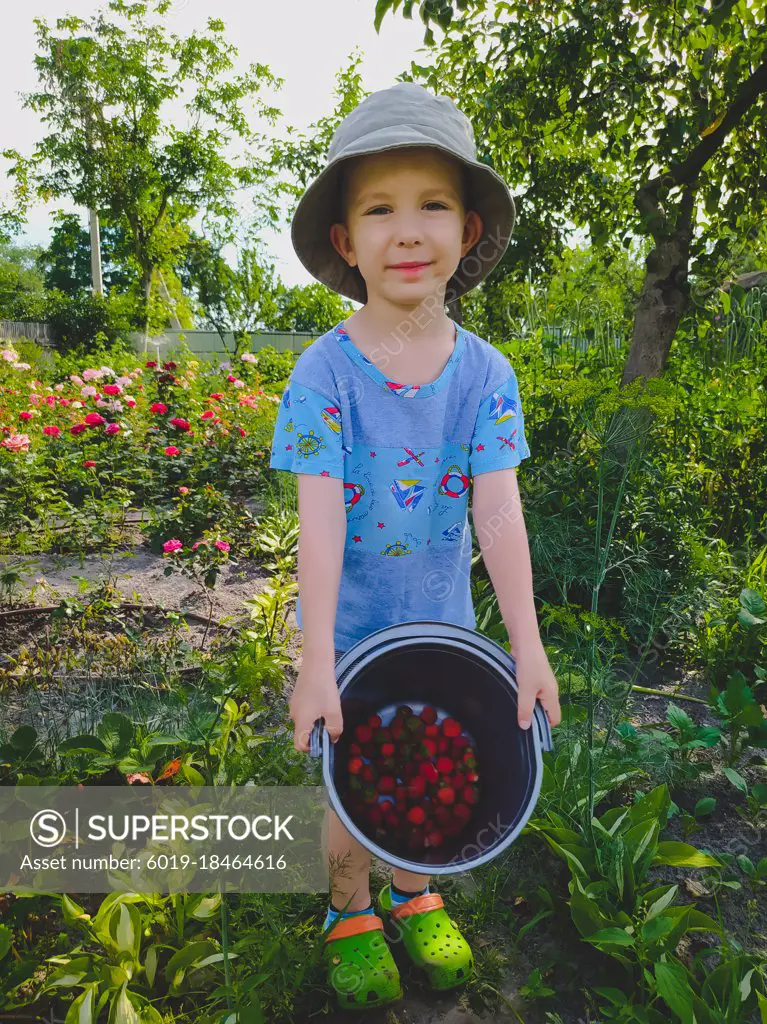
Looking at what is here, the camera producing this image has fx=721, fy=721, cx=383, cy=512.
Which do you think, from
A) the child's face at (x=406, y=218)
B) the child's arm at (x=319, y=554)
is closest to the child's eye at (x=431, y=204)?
the child's face at (x=406, y=218)

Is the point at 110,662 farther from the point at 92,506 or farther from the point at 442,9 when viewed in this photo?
the point at 442,9

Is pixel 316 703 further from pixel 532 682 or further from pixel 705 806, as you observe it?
pixel 705 806

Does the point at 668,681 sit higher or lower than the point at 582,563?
lower

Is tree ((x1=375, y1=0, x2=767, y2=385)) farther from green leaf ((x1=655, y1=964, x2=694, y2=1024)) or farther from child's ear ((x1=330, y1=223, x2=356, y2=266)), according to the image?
green leaf ((x1=655, y1=964, x2=694, y2=1024))

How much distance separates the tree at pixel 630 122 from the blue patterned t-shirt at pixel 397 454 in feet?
5.05

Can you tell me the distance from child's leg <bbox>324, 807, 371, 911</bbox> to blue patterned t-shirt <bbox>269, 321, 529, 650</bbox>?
40 centimetres

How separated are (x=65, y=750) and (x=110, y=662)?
0.70 m

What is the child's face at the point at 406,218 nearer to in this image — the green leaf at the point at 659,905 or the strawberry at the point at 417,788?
the strawberry at the point at 417,788

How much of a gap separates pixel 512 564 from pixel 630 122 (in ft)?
7.74

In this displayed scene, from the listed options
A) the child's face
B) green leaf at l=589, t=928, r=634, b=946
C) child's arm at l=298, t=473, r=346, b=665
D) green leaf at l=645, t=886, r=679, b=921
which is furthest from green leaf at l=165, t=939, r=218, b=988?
the child's face

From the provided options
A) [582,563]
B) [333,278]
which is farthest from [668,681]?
[333,278]

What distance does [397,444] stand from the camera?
4.61ft

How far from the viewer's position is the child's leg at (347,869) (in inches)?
58.3

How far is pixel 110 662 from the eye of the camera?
238 centimetres
